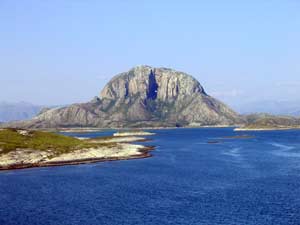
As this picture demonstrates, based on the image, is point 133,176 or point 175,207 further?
point 133,176

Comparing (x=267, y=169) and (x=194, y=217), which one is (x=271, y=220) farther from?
(x=267, y=169)

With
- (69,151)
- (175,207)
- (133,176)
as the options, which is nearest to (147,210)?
(175,207)

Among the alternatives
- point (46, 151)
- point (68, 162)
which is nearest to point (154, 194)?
point (68, 162)

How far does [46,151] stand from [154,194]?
258ft

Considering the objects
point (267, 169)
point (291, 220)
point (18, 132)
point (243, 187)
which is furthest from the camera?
point (18, 132)

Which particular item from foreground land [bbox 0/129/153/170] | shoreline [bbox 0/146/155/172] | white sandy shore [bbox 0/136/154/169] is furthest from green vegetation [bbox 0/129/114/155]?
shoreline [bbox 0/146/155/172]

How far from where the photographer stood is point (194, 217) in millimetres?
72250

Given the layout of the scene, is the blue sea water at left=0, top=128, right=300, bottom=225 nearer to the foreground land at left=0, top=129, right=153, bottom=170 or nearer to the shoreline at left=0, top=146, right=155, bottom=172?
the shoreline at left=0, top=146, right=155, bottom=172

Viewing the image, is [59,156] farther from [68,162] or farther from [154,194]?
[154,194]

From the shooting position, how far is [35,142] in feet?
573

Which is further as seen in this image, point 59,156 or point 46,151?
point 46,151

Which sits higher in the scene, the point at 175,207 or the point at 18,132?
the point at 18,132

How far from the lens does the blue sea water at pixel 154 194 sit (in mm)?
72625

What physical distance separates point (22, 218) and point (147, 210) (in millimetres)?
19657
